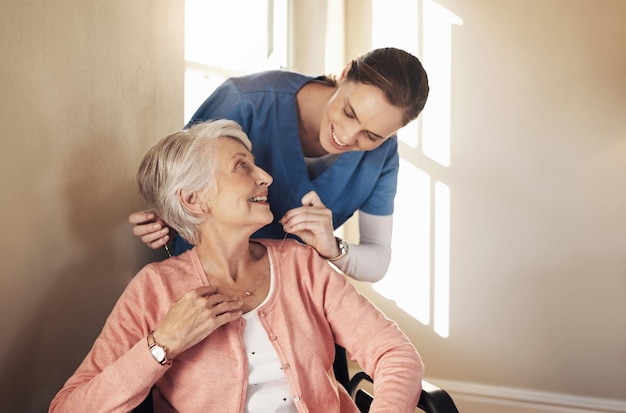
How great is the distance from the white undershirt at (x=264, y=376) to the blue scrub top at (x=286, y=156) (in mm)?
452

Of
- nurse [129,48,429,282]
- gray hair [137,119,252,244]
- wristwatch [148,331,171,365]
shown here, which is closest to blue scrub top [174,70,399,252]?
nurse [129,48,429,282]

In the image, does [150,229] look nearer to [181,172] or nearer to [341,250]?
[181,172]

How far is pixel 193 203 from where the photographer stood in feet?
4.74

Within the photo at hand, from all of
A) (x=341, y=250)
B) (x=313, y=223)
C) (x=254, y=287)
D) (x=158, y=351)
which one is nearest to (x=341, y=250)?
(x=341, y=250)

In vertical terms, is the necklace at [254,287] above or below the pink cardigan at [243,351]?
above

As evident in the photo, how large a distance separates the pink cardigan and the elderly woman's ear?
0.40 ft

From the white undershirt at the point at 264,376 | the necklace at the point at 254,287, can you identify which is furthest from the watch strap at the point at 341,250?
the white undershirt at the point at 264,376

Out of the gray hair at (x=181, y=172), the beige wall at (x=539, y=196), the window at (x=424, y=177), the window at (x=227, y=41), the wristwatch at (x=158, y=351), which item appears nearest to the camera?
the wristwatch at (x=158, y=351)

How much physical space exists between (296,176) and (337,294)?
1.43 ft

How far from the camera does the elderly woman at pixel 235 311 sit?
1313mm

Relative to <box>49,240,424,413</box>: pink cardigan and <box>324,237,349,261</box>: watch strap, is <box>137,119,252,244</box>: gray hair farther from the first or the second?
<box>324,237,349,261</box>: watch strap

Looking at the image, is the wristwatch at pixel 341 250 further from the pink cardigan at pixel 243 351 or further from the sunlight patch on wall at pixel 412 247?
the sunlight patch on wall at pixel 412 247

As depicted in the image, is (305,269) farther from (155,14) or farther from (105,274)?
(155,14)

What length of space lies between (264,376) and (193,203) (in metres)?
0.46
